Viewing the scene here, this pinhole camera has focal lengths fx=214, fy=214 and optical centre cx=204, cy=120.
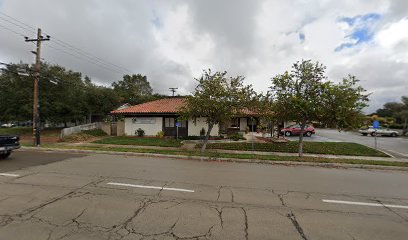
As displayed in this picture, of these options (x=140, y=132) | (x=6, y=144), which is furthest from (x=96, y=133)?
(x=6, y=144)

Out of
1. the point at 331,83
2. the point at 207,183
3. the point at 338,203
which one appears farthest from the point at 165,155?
the point at 331,83

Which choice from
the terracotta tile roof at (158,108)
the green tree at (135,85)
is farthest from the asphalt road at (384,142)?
the green tree at (135,85)

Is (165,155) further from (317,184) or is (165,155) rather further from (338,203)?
(338,203)

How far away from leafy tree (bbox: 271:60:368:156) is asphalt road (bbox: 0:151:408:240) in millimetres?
4219

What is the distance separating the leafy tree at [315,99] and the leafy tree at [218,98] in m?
2.02

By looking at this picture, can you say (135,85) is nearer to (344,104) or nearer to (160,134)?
(160,134)

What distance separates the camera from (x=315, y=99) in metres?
11.7

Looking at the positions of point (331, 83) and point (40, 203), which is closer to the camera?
point (40, 203)

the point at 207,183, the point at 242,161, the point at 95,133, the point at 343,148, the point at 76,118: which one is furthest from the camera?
the point at 76,118

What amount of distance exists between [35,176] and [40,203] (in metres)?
3.02

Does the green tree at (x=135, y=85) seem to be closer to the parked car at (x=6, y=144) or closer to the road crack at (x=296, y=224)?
the parked car at (x=6, y=144)

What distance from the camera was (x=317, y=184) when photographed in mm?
7152

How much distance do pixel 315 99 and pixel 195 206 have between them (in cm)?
978

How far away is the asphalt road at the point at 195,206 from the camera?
3762mm
